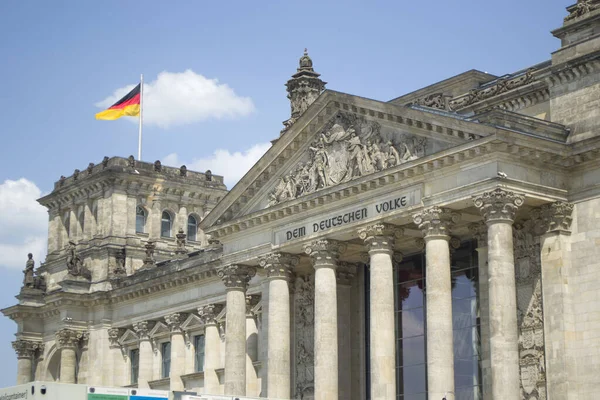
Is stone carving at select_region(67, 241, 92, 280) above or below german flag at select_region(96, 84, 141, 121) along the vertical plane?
below

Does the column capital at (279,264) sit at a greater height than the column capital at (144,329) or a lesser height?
greater

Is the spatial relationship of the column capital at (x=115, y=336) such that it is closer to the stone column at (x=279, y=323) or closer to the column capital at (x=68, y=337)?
the column capital at (x=68, y=337)

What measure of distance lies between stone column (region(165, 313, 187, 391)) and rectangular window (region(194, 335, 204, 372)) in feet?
2.53

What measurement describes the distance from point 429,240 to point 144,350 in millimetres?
29393

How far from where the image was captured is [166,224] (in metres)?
79.2

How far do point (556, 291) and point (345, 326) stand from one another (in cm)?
1222

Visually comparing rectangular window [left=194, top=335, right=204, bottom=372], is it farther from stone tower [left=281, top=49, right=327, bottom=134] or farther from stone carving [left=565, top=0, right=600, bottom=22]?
stone carving [left=565, top=0, right=600, bottom=22]

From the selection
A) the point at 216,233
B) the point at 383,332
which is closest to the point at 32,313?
the point at 216,233

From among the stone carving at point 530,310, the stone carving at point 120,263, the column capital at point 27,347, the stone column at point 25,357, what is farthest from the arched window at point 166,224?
the stone carving at point 530,310

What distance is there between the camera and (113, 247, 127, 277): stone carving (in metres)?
72.9

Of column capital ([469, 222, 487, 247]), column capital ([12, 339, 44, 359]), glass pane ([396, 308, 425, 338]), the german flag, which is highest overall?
the german flag

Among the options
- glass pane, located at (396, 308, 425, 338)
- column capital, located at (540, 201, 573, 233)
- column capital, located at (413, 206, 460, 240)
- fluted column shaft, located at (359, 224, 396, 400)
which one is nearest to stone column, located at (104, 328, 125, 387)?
glass pane, located at (396, 308, 425, 338)

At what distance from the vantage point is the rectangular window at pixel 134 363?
7112 cm

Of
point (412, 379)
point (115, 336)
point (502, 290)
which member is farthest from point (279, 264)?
point (115, 336)
